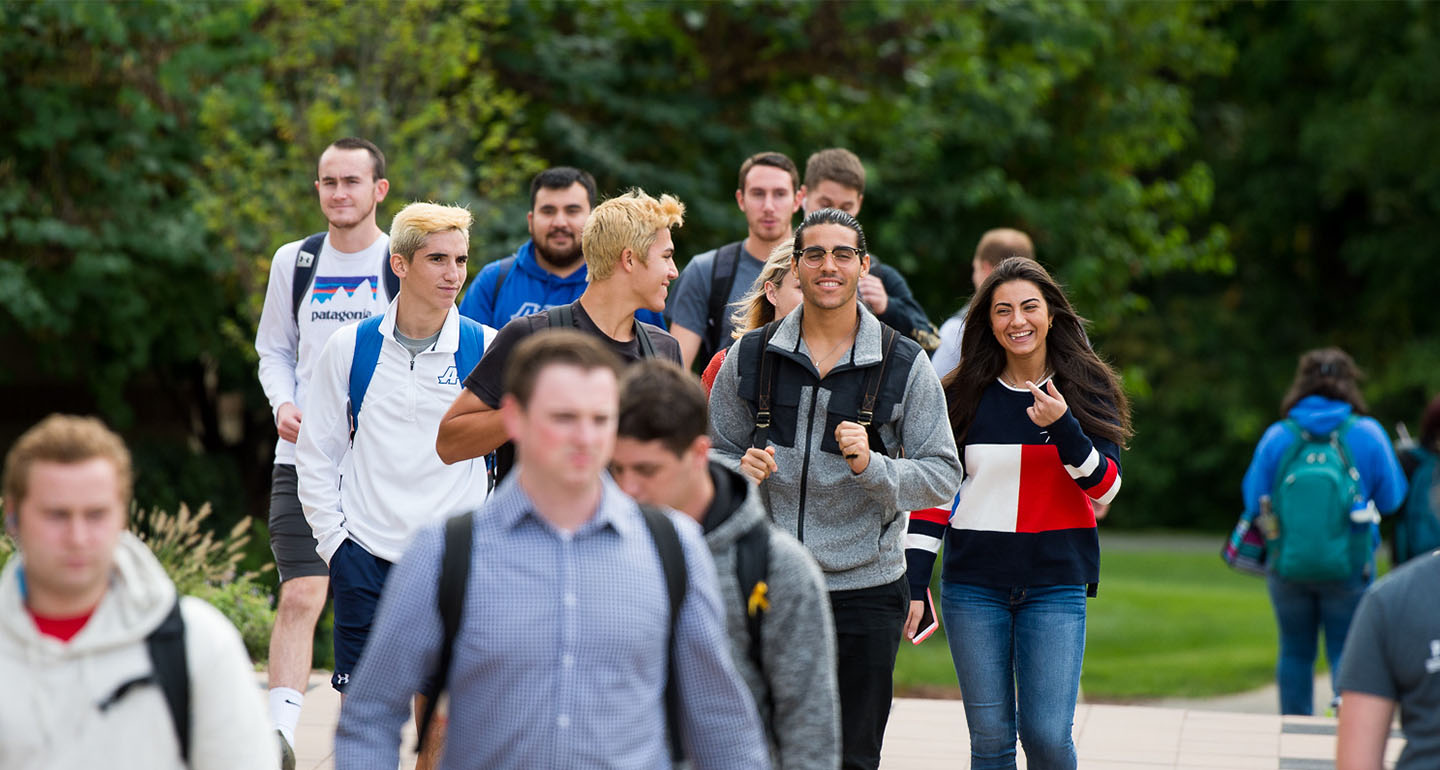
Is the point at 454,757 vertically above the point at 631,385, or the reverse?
the point at 631,385

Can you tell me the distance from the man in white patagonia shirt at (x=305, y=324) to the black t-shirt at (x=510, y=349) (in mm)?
1520

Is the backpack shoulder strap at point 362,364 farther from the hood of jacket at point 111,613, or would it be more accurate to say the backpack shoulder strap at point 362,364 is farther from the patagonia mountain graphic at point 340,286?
the hood of jacket at point 111,613

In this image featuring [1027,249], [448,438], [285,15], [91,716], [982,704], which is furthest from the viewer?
[285,15]

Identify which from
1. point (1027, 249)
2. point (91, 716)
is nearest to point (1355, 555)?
point (1027, 249)

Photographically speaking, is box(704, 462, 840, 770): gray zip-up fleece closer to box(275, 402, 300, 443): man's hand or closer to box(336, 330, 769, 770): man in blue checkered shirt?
box(336, 330, 769, 770): man in blue checkered shirt

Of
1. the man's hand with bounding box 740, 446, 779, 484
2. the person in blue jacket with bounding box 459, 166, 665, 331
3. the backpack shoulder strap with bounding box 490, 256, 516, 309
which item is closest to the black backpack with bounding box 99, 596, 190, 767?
the man's hand with bounding box 740, 446, 779, 484

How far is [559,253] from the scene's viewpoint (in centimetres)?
673

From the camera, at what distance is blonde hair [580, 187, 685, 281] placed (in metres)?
5.15

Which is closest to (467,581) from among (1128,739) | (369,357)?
(369,357)

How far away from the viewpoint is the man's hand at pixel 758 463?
4.64 m

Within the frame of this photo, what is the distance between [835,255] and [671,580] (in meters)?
2.13

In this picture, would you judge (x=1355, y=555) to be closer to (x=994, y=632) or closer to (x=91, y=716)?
(x=994, y=632)

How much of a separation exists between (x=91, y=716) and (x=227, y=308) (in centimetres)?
1165

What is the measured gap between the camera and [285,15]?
39.7 ft
